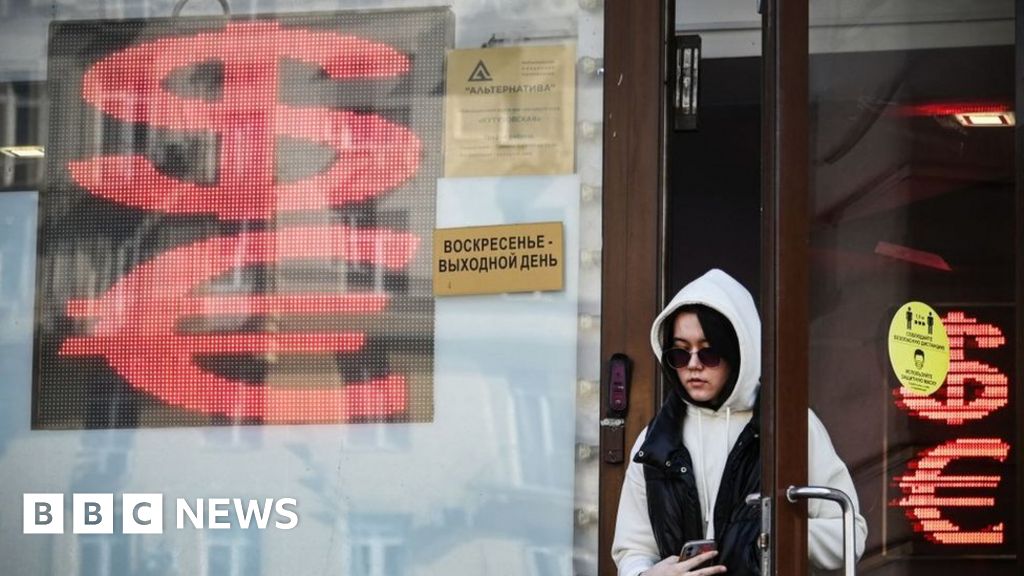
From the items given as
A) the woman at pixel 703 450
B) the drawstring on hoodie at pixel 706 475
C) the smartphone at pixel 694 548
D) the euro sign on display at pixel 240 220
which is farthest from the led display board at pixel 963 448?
the euro sign on display at pixel 240 220

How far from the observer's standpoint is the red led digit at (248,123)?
4879mm

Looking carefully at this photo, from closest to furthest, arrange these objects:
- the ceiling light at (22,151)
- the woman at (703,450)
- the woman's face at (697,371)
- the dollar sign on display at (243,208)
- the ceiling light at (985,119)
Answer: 1. the woman at (703,450)
2. the woman's face at (697,371)
3. the ceiling light at (985,119)
4. the dollar sign on display at (243,208)
5. the ceiling light at (22,151)

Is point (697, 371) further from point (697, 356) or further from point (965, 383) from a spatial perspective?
point (965, 383)

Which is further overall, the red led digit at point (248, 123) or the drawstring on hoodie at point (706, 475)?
the red led digit at point (248, 123)

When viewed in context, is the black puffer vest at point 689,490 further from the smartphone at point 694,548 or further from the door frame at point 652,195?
the door frame at point 652,195

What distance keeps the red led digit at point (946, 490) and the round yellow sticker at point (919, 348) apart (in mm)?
165

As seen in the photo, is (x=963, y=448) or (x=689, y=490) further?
(x=963, y=448)

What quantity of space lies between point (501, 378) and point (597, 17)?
931mm

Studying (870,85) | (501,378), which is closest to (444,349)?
(501,378)

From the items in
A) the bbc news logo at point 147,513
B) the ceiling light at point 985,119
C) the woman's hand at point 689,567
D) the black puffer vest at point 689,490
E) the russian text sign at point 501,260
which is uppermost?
the ceiling light at point 985,119

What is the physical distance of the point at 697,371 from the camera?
434 cm

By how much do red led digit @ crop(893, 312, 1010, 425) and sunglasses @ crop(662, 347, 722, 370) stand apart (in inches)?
22.3

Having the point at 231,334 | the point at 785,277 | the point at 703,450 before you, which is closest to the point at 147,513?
the point at 231,334

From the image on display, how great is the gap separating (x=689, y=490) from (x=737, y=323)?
39 centimetres
